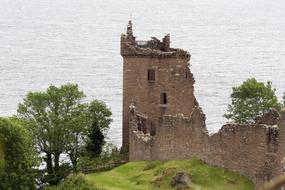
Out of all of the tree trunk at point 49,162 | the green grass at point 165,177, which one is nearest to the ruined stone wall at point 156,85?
the tree trunk at point 49,162

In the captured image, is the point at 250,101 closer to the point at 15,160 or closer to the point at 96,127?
the point at 96,127

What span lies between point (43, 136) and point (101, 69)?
77.5 m

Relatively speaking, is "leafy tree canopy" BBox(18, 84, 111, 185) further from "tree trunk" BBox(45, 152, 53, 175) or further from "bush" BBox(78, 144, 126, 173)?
"bush" BBox(78, 144, 126, 173)

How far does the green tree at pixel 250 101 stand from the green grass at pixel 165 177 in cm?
1699

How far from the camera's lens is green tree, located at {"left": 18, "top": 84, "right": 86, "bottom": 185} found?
71000 millimetres

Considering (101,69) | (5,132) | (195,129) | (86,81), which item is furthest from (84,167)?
(101,69)

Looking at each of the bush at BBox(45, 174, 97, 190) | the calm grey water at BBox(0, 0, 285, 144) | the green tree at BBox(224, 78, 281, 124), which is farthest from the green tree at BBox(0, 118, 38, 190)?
the calm grey water at BBox(0, 0, 285, 144)

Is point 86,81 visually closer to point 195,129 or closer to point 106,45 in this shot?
point 106,45

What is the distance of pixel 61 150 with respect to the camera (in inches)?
2820

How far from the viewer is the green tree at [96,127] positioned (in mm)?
70250

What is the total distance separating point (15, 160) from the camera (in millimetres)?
59719

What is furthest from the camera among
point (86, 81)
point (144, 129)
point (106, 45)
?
point (106, 45)

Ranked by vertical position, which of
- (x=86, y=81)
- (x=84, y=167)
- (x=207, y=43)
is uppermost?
(x=207, y=43)

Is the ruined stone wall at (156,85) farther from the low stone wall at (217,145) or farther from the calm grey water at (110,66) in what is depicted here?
the calm grey water at (110,66)
